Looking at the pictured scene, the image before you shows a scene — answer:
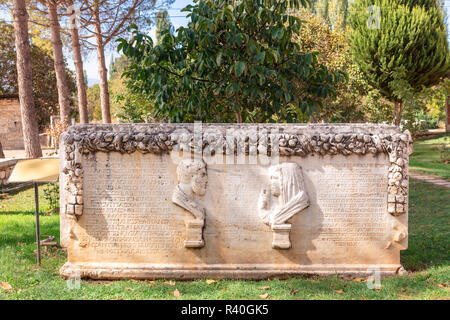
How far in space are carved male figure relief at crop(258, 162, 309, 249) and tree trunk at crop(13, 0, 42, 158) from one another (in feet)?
26.9

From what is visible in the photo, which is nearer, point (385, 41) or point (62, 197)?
point (62, 197)

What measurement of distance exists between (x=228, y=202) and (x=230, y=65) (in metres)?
1.88

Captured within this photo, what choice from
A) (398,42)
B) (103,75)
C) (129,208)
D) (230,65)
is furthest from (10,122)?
(129,208)

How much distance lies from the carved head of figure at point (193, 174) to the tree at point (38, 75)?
20.3m

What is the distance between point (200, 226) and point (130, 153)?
0.87m

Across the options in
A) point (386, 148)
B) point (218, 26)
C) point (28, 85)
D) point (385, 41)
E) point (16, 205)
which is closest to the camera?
point (386, 148)

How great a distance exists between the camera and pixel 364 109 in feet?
46.1

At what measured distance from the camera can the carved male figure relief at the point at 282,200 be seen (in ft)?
11.1

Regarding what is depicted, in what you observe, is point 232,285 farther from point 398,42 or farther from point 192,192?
point 398,42

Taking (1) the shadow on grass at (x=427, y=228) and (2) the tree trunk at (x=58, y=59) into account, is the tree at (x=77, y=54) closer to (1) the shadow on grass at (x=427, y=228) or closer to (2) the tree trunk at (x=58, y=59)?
(2) the tree trunk at (x=58, y=59)

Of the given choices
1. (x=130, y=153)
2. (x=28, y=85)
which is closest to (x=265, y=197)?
(x=130, y=153)

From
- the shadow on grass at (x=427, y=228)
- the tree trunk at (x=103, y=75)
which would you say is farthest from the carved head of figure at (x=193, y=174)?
the tree trunk at (x=103, y=75)

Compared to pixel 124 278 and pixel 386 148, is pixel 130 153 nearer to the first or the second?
pixel 124 278

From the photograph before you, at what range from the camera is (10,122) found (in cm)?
1841
